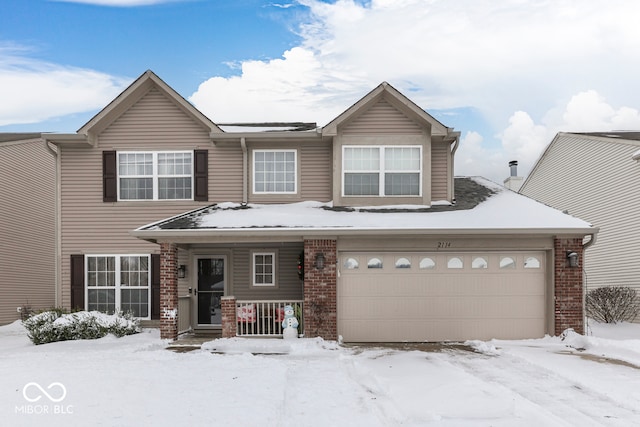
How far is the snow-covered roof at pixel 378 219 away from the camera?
11.3 m

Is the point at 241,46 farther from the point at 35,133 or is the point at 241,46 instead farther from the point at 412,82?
the point at 35,133

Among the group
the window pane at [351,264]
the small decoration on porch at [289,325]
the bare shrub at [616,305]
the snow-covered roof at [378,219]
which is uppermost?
the snow-covered roof at [378,219]

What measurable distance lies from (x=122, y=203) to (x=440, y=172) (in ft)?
29.2

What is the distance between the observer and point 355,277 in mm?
11789

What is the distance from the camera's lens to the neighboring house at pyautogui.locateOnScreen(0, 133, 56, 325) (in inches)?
702

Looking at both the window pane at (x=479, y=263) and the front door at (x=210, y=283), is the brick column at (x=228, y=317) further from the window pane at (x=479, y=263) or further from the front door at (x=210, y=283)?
the window pane at (x=479, y=263)

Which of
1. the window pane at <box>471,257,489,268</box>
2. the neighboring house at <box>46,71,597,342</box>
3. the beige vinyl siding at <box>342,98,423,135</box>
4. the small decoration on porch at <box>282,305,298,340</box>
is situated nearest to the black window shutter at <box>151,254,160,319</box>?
the neighboring house at <box>46,71,597,342</box>

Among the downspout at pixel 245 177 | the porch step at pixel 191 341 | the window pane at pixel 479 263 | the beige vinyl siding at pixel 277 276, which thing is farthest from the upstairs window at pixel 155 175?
the window pane at pixel 479 263

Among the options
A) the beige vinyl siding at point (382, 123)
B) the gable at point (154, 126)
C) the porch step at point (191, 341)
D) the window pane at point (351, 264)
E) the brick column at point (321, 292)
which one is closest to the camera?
the porch step at point (191, 341)

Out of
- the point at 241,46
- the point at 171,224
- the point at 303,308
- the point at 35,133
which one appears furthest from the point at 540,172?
the point at 35,133

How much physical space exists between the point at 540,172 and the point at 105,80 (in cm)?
1981

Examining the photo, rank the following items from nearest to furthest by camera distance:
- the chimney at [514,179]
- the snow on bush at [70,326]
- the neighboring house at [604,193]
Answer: the snow on bush at [70,326] < the neighboring house at [604,193] < the chimney at [514,179]

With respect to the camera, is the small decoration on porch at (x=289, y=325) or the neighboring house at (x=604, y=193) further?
the neighboring house at (x=604, y=193)

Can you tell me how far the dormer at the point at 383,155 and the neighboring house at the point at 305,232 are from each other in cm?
4
